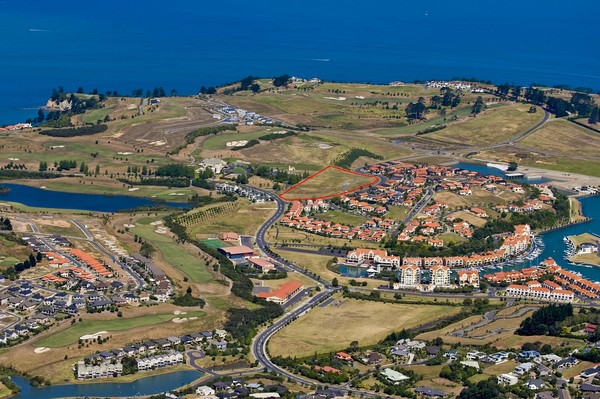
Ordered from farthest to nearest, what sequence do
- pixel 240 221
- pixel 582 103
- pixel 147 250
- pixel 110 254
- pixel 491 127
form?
pixel 582 103 → pixel 491 127 → pixel 240 221 → pixel 147 250 → pixel 110 254

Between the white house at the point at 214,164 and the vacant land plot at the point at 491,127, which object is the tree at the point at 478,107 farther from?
the white house at the point at 214,164

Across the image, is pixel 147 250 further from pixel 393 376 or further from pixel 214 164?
pixel 214 164

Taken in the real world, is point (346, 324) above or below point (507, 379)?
above

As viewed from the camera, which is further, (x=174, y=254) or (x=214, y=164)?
(x=214, y=164)

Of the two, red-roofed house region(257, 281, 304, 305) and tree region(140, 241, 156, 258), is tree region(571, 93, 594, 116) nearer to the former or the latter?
red-roofed house region(257, 281, 304, 305)

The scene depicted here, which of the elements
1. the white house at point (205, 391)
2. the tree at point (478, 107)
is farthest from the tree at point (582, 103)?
the white house at point (205, 391)

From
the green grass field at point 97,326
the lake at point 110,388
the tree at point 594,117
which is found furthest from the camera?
the tree at point 594,117

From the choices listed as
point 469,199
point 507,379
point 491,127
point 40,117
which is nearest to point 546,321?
point 507,379
